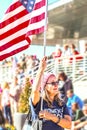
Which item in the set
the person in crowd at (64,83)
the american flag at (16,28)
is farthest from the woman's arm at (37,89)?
the person in crowd at (64,83)

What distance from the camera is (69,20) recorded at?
1438 centimetres

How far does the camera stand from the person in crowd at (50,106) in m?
4.02

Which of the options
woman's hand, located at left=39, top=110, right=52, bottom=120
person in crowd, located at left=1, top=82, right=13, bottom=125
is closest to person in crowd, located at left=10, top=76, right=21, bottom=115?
person in crowd, located at left=1, top=82, right=13, bottom=125

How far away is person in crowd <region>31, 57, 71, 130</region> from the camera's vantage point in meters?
4.02

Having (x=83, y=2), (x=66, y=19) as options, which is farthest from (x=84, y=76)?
(x=66, y=19)

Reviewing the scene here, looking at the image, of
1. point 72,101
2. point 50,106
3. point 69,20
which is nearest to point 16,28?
point 50,106

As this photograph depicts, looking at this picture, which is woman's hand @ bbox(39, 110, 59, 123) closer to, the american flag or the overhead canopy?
the american flag

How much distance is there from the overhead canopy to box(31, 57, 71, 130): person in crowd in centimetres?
888

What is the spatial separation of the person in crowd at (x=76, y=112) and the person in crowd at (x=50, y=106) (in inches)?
152

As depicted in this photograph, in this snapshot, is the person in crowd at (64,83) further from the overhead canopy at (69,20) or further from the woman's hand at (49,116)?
the woman's hand at (49,116)

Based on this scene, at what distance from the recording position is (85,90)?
10086 millimetres

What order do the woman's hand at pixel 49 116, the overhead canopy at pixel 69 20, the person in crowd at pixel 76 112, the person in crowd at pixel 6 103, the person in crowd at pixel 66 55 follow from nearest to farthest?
the woman's hand at pixel 49 116, the person in crowd at pixel 76 112, the person in crowd at pixel 66 55, the person in crowd at pixel 6 103, the overhead canopy at pixel 69 20

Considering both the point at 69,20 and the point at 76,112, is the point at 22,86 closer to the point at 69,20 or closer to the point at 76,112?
the point at 76,112

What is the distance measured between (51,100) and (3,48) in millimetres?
1402
